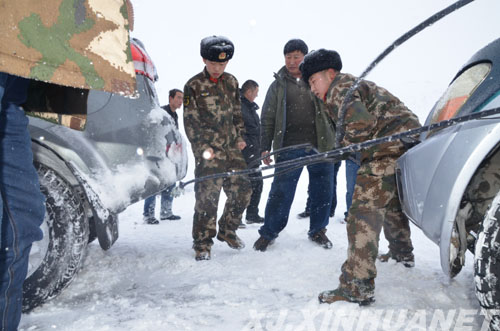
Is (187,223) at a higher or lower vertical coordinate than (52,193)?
lower

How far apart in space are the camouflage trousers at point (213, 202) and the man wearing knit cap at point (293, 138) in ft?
0.93

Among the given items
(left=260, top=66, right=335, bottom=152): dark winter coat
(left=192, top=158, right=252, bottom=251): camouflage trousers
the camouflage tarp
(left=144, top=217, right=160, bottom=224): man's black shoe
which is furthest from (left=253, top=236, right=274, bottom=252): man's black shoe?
the camouflage tarp

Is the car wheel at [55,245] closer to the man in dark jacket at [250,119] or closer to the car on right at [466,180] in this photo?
the car on right at [466,180]

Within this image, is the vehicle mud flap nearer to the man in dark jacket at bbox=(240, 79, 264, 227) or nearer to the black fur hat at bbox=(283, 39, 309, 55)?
the black fur hat at bbox=(283, 39, 309, 55)

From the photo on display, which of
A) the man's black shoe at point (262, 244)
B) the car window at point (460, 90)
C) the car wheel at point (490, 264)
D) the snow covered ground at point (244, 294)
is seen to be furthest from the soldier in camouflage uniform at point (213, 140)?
the car wheel at point (490, 264)

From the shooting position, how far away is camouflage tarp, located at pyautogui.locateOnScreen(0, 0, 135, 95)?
39.6 inches

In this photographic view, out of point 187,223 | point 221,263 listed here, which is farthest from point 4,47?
point 187,223

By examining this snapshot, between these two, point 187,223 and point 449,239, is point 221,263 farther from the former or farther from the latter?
point 187,223

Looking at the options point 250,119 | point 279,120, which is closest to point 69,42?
point 279,120

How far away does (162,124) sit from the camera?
264cm

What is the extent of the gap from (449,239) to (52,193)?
76.6 inches

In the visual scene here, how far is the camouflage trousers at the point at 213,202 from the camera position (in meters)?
3.21

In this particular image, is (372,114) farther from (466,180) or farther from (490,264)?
(490,264)

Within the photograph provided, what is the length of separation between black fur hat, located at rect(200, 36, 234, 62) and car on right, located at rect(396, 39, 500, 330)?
Result: 2031 mm
